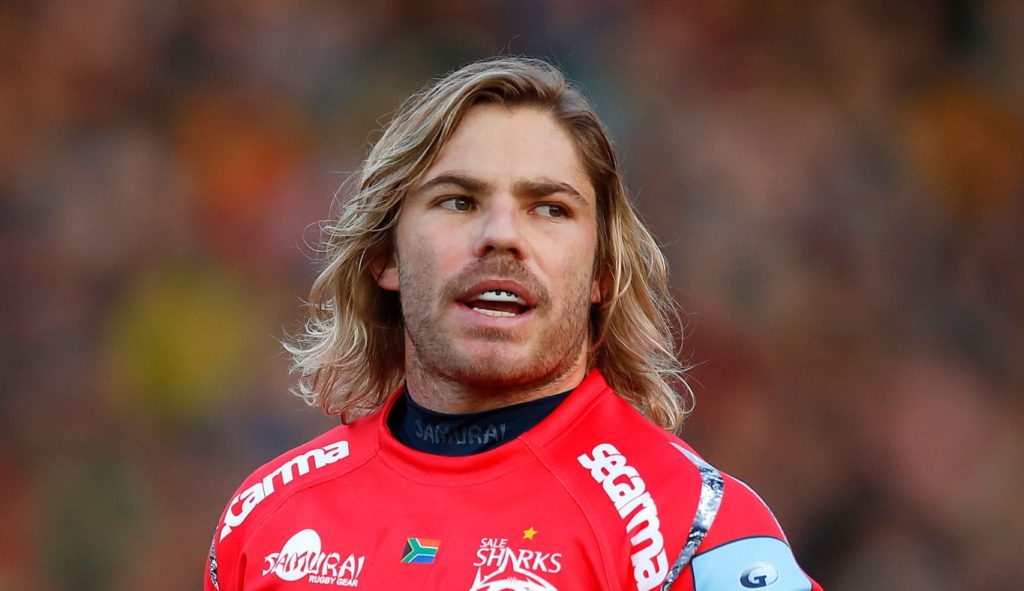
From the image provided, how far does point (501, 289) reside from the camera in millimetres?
2510

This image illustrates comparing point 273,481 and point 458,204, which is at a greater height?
point 458,204

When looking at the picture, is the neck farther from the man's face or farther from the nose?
the nose

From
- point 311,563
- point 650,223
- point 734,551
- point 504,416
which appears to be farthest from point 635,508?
point 650,223

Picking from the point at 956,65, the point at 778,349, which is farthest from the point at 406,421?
the point at 956,65

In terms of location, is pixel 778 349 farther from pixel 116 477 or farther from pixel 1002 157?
pixel 116 477

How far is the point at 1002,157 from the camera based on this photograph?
5.61 meters

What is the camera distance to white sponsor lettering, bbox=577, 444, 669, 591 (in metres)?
2.20

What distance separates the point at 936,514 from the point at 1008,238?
118 centimetres

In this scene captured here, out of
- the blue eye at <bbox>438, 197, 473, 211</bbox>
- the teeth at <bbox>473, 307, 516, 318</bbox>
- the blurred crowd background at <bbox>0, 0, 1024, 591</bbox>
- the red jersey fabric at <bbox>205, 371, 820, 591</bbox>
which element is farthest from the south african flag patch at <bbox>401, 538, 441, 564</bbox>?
the blurred crowd background at <bbox>0, 0, 1024, 591</bbox>

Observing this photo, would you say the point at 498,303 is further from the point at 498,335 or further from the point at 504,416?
the point at 504,416

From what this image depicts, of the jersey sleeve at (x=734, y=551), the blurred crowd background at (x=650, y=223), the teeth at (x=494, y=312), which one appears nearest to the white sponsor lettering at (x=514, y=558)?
the jersey sleeve at (x=734, y=551)

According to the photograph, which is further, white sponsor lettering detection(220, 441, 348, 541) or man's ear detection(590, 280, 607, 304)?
man's ear detection(590, 280, 607, 304)

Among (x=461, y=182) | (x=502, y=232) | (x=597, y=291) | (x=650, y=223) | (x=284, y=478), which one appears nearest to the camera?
(x=502, y=232)

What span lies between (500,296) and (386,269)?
464mm
